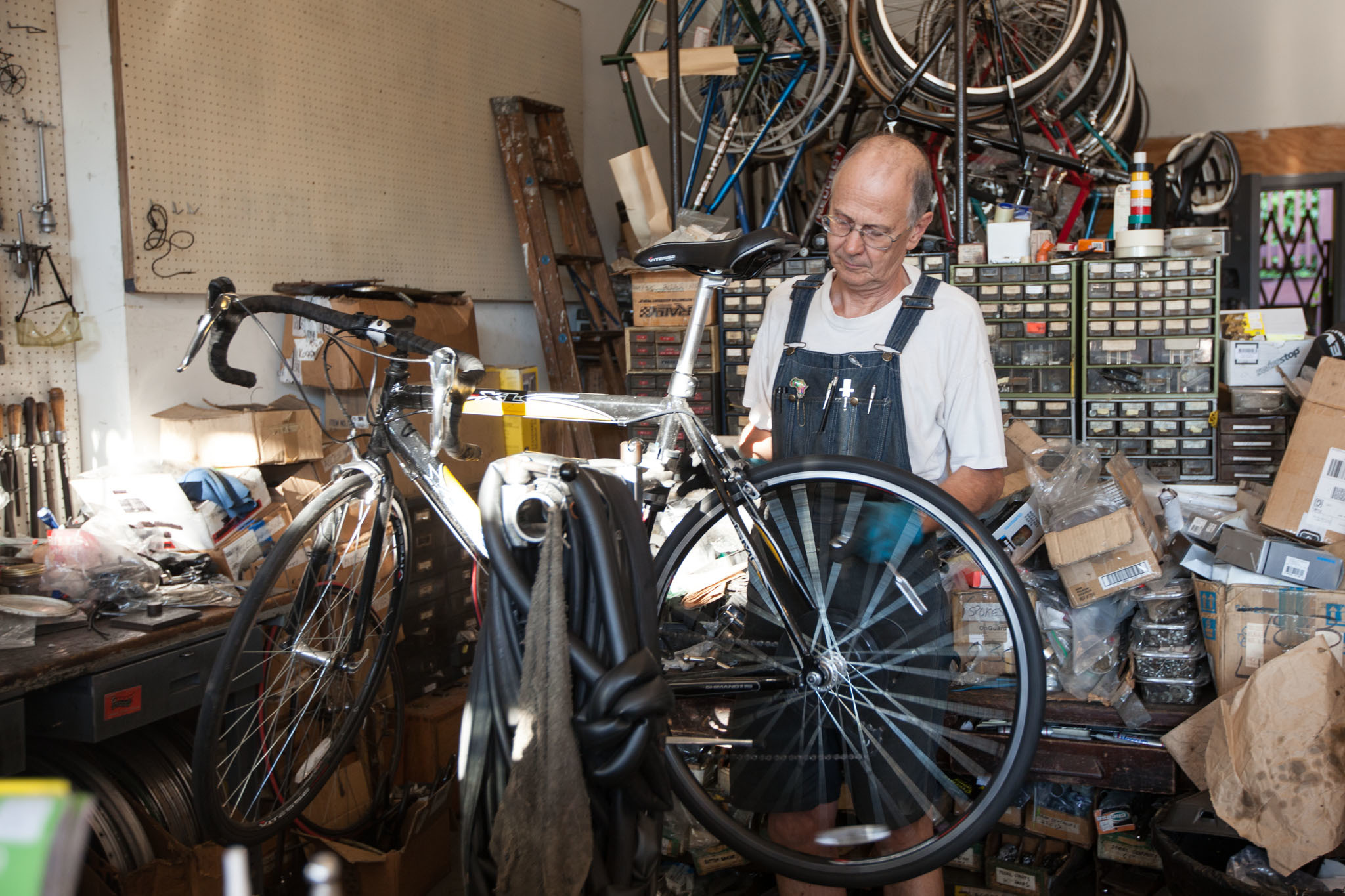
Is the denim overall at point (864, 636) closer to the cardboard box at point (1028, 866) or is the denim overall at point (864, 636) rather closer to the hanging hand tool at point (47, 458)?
the cardboard box at point (1028, 866)

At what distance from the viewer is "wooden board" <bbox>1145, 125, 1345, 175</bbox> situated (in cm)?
606

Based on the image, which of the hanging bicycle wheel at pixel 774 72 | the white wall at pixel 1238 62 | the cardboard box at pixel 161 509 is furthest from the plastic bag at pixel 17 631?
the white wall at pixel 1238 62

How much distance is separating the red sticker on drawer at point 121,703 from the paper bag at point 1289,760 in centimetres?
207

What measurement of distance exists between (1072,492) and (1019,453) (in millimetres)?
272

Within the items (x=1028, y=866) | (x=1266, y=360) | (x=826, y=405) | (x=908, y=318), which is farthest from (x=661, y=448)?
(x=1266, y=360)

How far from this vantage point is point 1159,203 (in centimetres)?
496

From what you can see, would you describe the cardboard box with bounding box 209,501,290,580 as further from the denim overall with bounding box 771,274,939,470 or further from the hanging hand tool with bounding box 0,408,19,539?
the denim overall with bounding box 771,274,939,470

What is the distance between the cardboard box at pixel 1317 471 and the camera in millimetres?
2207

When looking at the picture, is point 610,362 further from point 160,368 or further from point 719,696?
point 719,696

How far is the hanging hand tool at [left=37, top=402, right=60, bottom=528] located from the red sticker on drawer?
37.8 inches

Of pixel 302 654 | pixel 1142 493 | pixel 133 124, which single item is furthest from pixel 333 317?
pixel 1142 493

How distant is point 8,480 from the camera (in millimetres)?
2471

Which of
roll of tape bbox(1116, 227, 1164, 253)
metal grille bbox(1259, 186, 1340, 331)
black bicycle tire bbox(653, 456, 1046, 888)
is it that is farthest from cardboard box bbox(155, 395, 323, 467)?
metal grille bbox(1259, 186, 1340, 331)

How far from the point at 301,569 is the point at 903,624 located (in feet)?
3.64
